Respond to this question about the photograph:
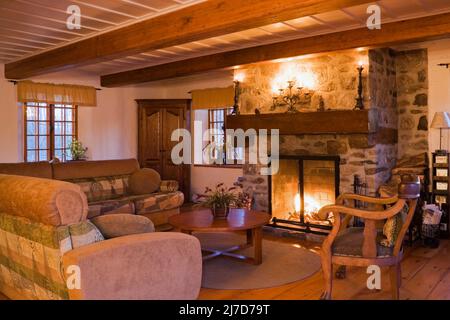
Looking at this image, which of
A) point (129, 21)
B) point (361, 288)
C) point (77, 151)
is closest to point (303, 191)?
point (361, 288)

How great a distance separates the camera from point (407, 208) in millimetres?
2951

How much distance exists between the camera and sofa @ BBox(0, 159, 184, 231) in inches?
190

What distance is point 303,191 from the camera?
5.16 metres

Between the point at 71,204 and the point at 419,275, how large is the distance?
2.93 meters

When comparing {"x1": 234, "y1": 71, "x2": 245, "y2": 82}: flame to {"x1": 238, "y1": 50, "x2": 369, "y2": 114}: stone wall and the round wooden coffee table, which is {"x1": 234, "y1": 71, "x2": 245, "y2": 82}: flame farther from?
the round wooden coffee table

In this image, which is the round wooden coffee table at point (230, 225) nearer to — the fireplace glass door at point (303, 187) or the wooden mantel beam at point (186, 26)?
the fireplace glass door at point (303, 187)

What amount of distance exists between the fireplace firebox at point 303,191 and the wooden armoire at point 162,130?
2785 mm

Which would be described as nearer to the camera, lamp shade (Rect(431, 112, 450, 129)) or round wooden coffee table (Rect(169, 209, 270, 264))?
round wooden coffee table (Rect(169, 209, 270, 264))

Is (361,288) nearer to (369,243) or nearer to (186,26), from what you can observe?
(369,243)

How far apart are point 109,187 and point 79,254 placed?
11.4 feet

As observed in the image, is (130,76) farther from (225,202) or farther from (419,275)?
(419,275)

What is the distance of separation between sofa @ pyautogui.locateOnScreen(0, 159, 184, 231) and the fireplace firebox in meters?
1.33

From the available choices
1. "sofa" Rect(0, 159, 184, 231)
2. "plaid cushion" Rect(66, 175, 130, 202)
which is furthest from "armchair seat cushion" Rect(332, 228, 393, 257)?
"plaid cushion" Rect(66, 175, 130, 202)
